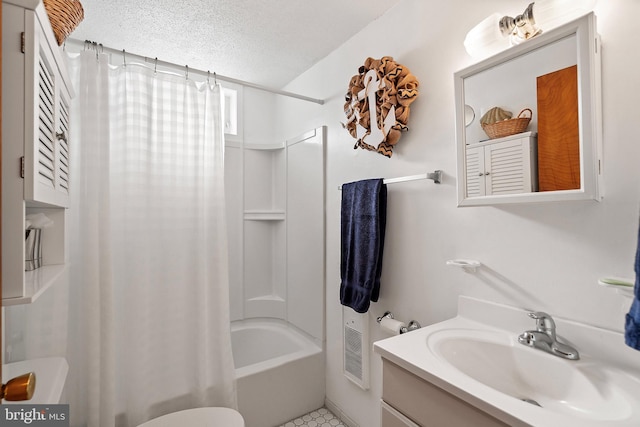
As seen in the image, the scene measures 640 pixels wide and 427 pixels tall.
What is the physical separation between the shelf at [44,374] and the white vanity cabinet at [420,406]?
1.03 metres

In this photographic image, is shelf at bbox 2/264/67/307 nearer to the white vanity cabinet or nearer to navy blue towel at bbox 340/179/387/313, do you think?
the white vanity cabinet

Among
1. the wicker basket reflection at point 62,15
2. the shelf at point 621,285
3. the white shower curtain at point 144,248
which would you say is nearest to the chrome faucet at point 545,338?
the shelf at point 621,285

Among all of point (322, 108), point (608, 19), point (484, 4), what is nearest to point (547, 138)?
point (608, 19)

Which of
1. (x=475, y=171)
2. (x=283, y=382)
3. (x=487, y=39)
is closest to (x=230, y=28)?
(x=487, y=39)

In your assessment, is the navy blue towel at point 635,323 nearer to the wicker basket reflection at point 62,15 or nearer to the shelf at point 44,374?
the shelf at point 44,374

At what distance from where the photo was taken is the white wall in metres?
0.97

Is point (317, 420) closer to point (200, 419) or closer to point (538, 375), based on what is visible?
point (200, 419)

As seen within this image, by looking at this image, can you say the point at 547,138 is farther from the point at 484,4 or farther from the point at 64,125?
the point at 64,125

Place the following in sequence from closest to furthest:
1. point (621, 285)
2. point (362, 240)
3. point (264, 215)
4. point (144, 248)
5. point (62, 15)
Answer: point (621, 285), point (62, 15), point (144, 248), point (362, 240), point (264, 215)

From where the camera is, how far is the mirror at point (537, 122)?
0.96 m

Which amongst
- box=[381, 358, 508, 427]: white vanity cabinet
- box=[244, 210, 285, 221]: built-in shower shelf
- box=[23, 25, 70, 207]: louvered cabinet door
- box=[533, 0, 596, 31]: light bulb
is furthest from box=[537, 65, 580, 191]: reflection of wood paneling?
box=[244, 210, 285, 221]: built-in shower shelf

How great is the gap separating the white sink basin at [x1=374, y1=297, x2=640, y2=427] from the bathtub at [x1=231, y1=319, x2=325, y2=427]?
113 centimetres

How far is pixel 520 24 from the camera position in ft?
3.64

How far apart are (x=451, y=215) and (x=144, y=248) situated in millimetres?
1436
